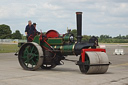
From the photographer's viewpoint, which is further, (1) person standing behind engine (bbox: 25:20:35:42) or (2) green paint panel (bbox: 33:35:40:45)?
(1) person standing behind engine (bbox: 25:20:35:42)

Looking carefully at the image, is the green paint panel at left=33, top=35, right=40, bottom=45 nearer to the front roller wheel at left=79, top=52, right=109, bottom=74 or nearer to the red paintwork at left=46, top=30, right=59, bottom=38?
the red paintwork at left=46, top=30, right=59, bottom=38

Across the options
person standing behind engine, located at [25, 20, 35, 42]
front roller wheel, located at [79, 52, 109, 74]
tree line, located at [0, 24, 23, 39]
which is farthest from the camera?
tree line, located at [0, 24, 23, 39]

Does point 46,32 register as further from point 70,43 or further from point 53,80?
point 53,80

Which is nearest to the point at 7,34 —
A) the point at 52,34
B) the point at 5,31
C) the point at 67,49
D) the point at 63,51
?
the point at 5,31

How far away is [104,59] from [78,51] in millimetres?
1230

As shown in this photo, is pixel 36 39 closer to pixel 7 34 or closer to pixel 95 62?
pixel 95 62

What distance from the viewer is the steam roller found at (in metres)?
11.8

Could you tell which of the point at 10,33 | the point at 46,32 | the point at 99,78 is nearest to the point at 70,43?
the point at 46,32

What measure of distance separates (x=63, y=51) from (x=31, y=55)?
5.11 ft

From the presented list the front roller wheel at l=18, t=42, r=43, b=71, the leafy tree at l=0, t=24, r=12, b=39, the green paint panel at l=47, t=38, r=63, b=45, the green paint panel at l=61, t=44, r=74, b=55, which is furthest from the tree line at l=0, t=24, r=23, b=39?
the green paint panel at l=61, t=44, r=74, b=55

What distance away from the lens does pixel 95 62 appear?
11.6 meters

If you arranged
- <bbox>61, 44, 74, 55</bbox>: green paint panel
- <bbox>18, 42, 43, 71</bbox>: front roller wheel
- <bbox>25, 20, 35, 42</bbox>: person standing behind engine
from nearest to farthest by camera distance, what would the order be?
<bbox>61, 44, 74, 55</bbox>: green paint panel, <bbox>18, 42, 43, 71</bbox>: front roller wheel, <bbox>25, 20, 35, 42</bbox>: person standing behind engine

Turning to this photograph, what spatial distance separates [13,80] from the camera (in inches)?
394

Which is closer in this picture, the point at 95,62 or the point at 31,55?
the point at 95,62
